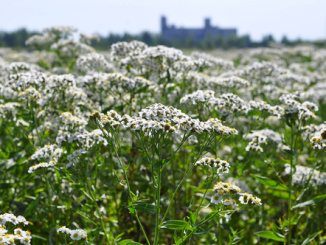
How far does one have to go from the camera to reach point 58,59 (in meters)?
14.4

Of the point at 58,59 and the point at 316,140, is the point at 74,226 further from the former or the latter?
the point at 58,59

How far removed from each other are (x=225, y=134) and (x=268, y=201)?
342 cm

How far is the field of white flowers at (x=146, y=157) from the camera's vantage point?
5.98 m

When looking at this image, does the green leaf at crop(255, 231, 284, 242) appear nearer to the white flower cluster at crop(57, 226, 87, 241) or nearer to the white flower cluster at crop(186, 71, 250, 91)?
the white flower cluster at crop(57, 226, 87, 241)

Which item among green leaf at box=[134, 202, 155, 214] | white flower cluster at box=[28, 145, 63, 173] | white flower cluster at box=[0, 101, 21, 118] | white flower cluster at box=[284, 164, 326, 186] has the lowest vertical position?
white flower cluster at box=[284, 164, 326, 186]

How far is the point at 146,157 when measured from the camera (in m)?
6.89

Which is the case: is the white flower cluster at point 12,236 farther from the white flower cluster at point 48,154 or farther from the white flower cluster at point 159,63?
the white flower cluster at point 159,63

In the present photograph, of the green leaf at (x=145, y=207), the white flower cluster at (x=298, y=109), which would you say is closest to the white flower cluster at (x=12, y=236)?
the green leaf at (x=145, y=207)

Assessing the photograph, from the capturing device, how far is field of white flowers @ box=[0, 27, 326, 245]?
5980mm

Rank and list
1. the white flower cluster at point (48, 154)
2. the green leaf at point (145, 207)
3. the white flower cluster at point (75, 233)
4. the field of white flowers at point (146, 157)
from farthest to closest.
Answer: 1. the white flower cluster at point (48, 154)
2. the field of white flowers at point (146, 157)
3. the white flower cluster at point (75, 233)
4. the green leaf at point (145, 207)

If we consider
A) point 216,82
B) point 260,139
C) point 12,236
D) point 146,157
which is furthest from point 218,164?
point 216,82

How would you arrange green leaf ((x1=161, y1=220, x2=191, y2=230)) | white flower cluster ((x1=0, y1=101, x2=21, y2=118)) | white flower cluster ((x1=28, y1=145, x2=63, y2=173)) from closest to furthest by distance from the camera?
green leaf ((x1=161, y1=220, x2=191, y2=230))
white flower cluster ((x1=28, y1=145, x2=63, y2=173))
white flower cluster ((x1=0, y1=101, x2=21, y2=118))

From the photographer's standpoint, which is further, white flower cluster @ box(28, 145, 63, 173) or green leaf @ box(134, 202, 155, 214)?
white flower cluster @ box(28, 145, 63, 173)

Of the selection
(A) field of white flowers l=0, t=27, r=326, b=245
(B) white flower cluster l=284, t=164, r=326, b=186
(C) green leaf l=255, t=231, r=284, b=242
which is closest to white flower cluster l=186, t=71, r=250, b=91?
(A) field of white flowers l=0, t=27, r=326, b=245
